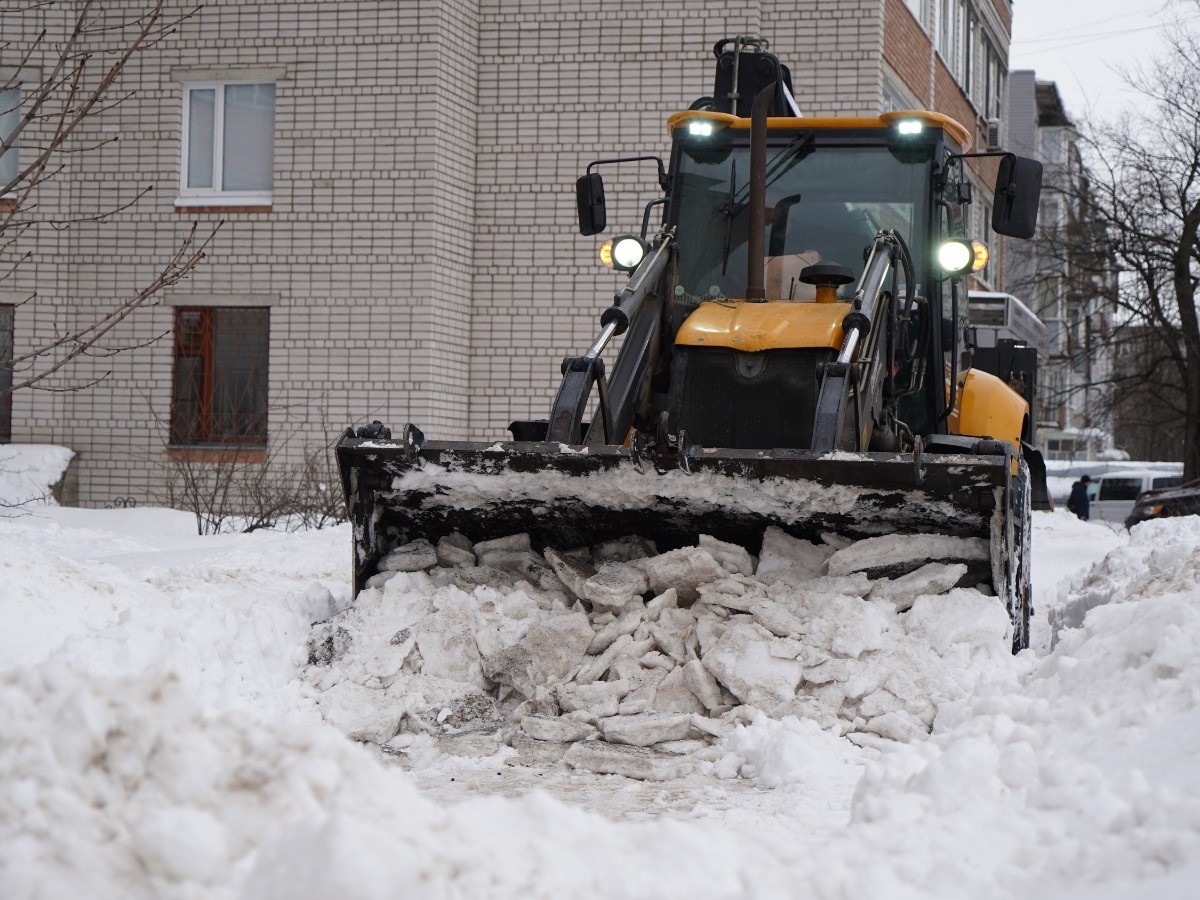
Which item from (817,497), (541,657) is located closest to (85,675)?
(541,657)

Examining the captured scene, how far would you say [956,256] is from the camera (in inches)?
249

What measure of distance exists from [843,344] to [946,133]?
1763 mm

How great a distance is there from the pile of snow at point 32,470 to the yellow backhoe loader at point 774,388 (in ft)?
26.7

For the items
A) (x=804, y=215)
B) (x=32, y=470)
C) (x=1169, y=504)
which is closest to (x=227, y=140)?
(x=32, y=470)

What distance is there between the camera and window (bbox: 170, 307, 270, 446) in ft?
43.8

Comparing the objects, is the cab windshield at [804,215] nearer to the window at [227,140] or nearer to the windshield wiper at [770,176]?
the windshield wiper at [770,176]

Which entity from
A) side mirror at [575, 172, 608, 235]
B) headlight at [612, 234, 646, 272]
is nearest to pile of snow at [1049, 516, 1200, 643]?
headlight at [612, 234, 646, 272]

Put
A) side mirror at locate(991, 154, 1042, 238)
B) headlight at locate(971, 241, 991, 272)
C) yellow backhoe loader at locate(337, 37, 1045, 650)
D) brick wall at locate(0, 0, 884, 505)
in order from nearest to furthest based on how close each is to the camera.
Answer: yellow backhoe loader at locate(337, 37, 1045, 650), side mirror at locate(991, 154, 1042, 238), headlight at locate(971, 241, 991, 272), brick wall at locate(0, 0, 884, 505)

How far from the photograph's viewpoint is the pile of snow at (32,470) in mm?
12953

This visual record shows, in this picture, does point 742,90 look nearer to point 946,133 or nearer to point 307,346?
point 946,133

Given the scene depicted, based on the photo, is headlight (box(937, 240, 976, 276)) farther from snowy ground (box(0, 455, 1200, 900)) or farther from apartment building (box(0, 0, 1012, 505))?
apartment building (box(0, 0, 1012, 505))

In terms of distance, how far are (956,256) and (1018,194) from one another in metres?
0.40

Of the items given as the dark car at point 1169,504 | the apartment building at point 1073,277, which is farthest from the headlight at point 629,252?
the apartment building at point 1073,277

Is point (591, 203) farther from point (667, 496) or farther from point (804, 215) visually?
point (667, 496)
